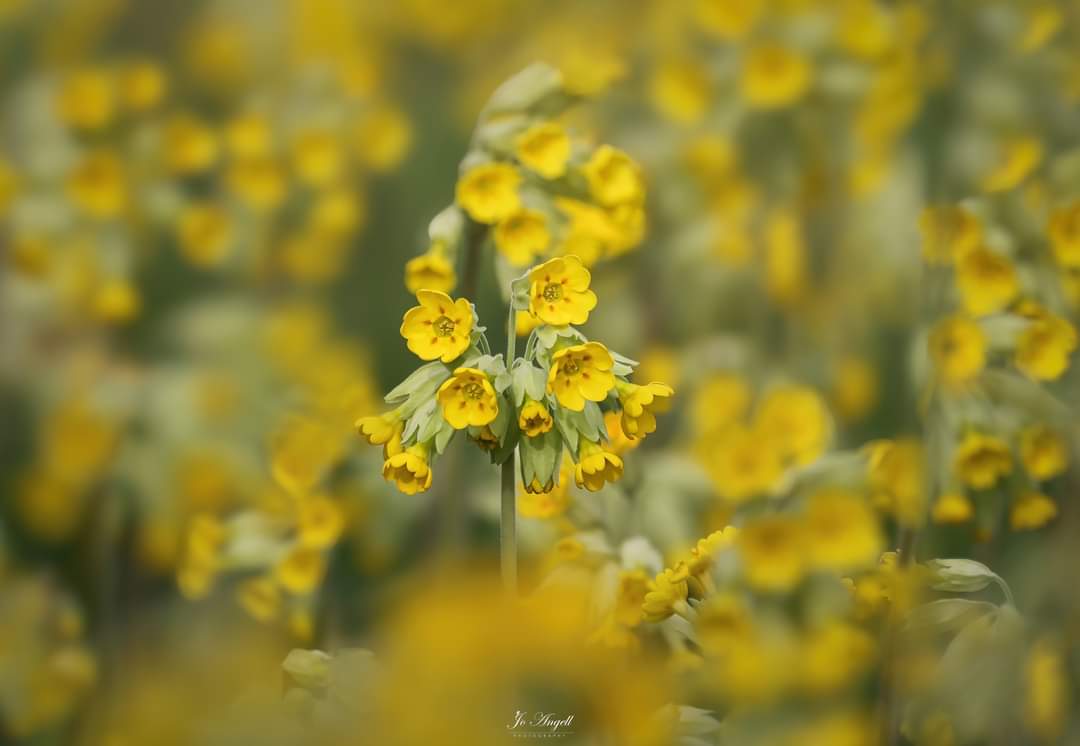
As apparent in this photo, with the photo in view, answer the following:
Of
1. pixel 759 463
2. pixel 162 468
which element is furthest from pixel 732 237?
pixel 162 468

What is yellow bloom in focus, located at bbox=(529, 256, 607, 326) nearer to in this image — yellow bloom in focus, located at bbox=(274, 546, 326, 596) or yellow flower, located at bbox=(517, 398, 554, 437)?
yellow flower, located at bbox=(517, 398, 554, 437)

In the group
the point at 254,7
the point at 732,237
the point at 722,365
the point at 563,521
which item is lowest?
the point at 563,521

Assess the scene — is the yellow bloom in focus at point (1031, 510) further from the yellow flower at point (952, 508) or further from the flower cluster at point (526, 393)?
the flower cluster at point (526, 393)

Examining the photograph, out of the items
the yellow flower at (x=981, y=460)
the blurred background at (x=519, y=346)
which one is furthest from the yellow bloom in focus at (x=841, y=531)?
the yellow flower at (x=981, y=460)

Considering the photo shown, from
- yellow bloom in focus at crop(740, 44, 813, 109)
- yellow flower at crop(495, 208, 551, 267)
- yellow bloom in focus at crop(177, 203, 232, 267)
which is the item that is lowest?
yellow flower at crop(495, 208, 551, 267)

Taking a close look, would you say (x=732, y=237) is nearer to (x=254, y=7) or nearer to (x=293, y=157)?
(x=293, y=157)

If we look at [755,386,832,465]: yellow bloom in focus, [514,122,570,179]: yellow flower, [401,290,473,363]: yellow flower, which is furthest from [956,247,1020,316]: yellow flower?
[401,290,473,363]: yellow flower
